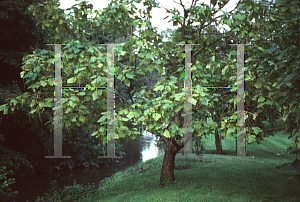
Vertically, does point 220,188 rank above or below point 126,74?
below

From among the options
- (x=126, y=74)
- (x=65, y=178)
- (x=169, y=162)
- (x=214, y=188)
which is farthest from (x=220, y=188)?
(x=65, y=178)

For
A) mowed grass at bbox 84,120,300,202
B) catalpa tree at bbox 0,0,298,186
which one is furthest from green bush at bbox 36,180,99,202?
catalpa tree at bbox 0,0,298,186

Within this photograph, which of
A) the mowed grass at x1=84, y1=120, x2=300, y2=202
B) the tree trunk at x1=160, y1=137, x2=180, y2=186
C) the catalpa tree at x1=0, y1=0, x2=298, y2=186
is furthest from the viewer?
the tree trunk at x1=160, y1=137, x2=180, y2=186

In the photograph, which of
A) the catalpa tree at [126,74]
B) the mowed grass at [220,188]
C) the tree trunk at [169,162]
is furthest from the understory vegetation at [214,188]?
the catalpa tree at [126,74]

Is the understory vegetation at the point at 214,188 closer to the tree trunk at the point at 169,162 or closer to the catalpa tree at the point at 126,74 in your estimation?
the tree trunk at the point at 169,162

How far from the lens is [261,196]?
7645mm

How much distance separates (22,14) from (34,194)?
345 inches

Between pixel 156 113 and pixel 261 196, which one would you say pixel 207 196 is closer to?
pixel 261 196

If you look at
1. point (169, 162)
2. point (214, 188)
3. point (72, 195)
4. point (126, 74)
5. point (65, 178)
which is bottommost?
point (65, 178)

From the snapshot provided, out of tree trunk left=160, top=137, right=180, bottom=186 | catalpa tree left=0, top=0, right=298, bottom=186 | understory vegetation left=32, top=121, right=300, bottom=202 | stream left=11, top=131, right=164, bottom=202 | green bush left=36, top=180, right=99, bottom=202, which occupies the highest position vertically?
catalpa tree left=0, top=0, right=298, bottom=186

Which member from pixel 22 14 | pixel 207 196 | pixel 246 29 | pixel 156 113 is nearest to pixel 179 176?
pixel 207 196

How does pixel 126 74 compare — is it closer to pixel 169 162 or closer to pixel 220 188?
pixel 169 162

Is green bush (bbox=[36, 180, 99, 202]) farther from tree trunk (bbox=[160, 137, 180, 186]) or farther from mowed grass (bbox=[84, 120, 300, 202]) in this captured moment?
tree trunk (bbox=[160, 137, 180, 186])

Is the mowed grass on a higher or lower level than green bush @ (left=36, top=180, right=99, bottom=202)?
higher
